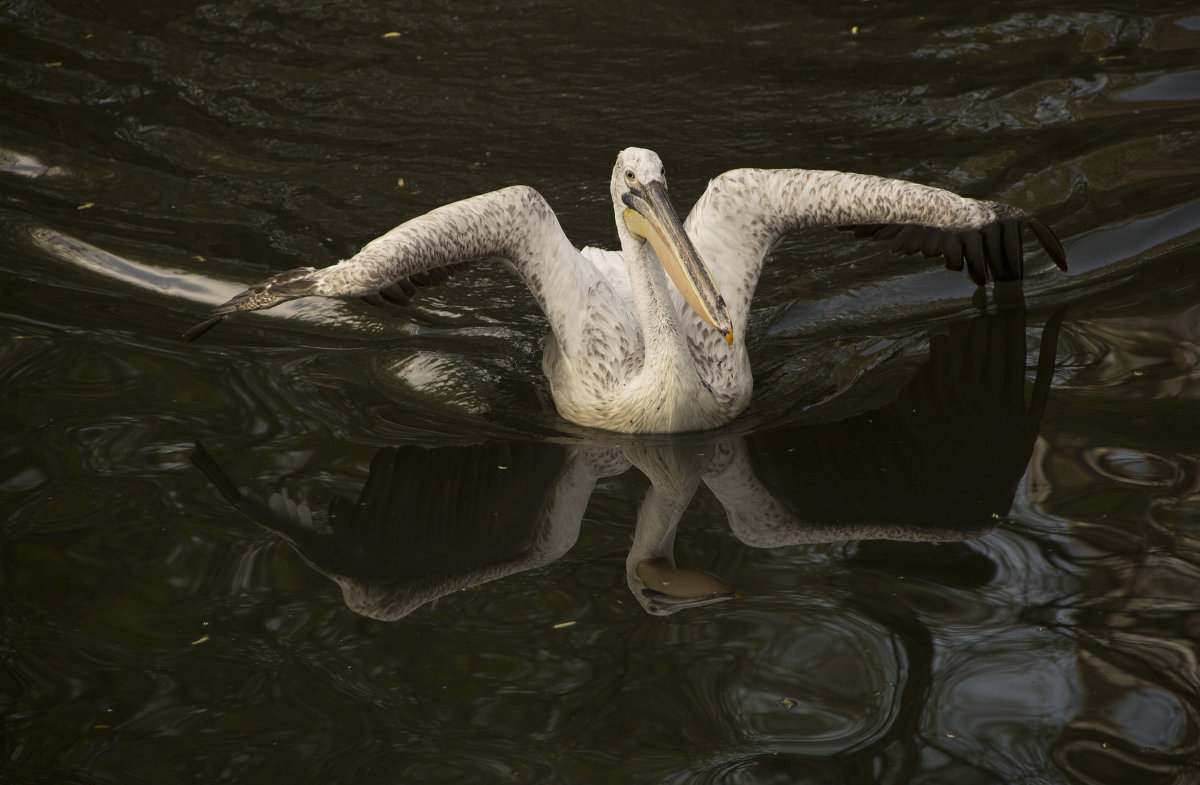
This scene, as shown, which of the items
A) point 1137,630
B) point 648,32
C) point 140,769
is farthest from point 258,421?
point 648,32

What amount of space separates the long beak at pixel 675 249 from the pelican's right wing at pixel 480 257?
0.55m

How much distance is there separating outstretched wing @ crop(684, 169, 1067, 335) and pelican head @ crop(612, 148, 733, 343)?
645mm

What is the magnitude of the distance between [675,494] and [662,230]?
3.38 ft

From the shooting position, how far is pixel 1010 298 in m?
5.81

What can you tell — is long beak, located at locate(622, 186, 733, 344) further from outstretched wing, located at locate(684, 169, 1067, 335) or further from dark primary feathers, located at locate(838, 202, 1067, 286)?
dark primary feathers, located at locate(838, 202, 1067, 286)

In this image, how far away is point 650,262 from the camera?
15.5 ft

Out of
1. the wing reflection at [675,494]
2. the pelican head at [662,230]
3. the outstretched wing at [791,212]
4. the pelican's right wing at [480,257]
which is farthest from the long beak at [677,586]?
the outstretched wing at [791,212]

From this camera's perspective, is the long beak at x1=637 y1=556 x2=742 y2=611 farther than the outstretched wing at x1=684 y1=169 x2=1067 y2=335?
No

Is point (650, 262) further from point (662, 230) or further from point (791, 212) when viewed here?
point (791, 212)

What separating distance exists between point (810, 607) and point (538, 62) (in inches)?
221

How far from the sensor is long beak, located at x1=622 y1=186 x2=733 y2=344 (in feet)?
14.1

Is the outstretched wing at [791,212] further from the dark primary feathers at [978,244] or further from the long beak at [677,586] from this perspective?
the long beak at [677,586]

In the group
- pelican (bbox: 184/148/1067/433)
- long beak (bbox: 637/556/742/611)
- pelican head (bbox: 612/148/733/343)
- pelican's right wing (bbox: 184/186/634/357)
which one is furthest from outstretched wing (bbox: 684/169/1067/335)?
long beak (bbox: 637/556/742/611)

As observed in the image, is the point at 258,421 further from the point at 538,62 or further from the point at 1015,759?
the point at 538,62
